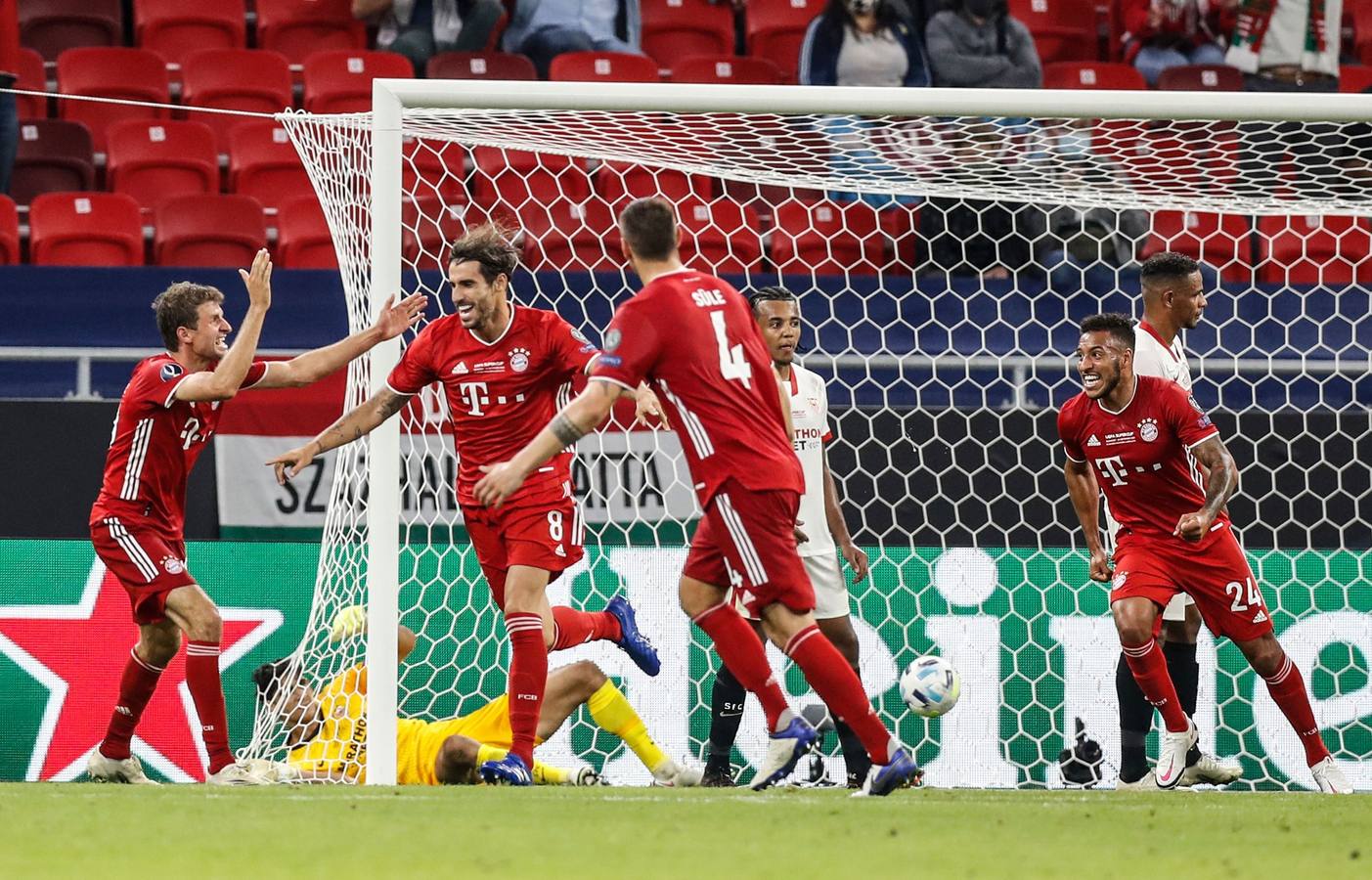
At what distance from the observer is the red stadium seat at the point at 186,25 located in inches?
486

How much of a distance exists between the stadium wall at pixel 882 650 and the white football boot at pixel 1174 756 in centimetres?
99

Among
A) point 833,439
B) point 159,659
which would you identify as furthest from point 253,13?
point 159,659

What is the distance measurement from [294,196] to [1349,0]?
8392 mm

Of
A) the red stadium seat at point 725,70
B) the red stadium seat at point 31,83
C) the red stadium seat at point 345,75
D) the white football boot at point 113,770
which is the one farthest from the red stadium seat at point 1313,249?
the red stadium seat at point 31,83

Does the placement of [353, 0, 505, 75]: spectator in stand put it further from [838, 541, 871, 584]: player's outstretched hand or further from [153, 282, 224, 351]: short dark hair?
[838, 541, 871, 584]: player's outstretched hand

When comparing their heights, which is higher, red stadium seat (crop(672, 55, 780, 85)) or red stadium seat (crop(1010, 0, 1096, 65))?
red stadium seat (crop(1010, 0, 1096, 65))

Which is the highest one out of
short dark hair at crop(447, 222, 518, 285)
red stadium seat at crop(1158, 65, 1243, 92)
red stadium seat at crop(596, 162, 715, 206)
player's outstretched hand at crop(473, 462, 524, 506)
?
red stadium seat at crop(1158, 65, 1243, 92)

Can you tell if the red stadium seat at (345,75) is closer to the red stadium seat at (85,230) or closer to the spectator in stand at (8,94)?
the red stadium seat at (85,230)

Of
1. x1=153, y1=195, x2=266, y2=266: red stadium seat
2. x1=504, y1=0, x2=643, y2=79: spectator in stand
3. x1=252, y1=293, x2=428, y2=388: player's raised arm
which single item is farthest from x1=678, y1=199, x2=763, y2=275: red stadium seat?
x1=252, y1=293, x2=428, y2=388: player's raised arm

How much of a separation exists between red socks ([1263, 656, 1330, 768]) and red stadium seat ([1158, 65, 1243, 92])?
666 cm

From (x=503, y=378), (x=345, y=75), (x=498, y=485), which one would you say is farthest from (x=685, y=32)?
(x=498, y=485)

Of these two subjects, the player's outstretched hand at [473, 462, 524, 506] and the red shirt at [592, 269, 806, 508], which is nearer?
the player's outstretched hand at [473, 462, 524, 506]

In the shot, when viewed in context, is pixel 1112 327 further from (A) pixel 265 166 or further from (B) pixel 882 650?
(A) pixel 265 166

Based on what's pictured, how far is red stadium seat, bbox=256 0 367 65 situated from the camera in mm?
12547
